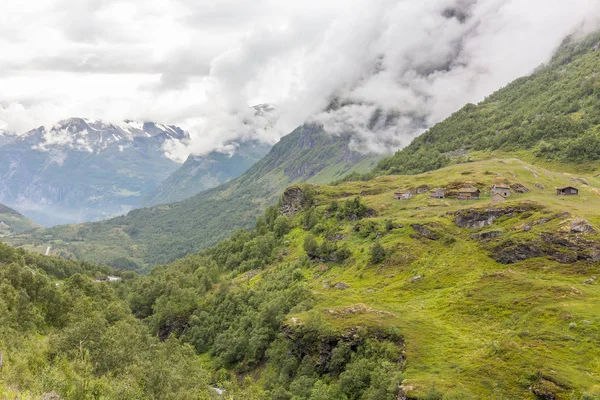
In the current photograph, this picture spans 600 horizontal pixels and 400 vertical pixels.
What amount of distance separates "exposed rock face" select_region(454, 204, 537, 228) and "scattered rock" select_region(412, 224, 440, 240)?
341 inches

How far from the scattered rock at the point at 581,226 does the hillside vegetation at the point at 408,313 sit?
25 centimetres

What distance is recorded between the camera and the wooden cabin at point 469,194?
14100 centimetres

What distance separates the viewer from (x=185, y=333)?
460 ft

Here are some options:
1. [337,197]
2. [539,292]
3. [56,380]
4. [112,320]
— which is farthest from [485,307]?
[337,197]

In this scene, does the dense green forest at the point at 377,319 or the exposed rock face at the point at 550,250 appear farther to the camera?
the exposed rock face at the point at 550,250

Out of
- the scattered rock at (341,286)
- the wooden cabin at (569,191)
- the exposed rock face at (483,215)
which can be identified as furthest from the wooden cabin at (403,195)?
the scattered rock at (341,286)

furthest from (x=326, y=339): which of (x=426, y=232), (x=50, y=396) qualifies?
(x=426, y=232)

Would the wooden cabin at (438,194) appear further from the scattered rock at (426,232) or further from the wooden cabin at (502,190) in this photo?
the scattered rock at (426,232)

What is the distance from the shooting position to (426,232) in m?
117

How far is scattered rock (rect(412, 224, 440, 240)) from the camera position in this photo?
374ft

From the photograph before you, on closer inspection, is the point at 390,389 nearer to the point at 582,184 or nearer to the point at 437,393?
the point at 437,393

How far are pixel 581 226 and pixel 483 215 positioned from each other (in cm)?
2551

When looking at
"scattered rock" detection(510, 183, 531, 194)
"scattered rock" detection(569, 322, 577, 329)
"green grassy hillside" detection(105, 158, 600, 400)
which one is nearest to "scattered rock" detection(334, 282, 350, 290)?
"green grassy hillside" detection(105, 158, 600, 400)

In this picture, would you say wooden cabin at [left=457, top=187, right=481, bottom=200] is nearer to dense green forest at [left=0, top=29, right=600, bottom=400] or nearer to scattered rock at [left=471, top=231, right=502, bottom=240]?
dense green forest at [left=0, top=29, right=600, bottom=400]
